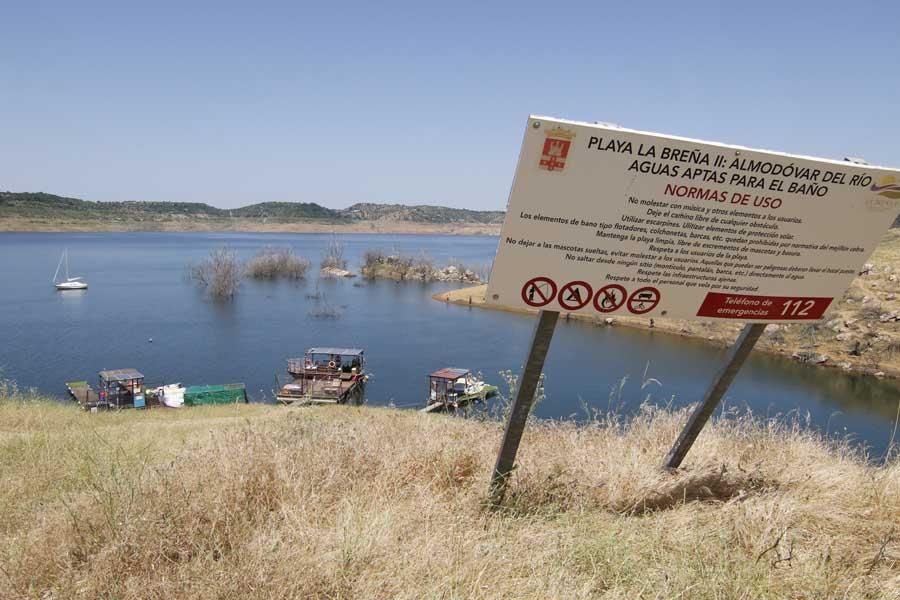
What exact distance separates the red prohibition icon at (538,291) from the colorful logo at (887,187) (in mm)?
2111

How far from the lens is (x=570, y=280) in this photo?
2947mm

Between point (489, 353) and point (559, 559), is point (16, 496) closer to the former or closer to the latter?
point (559, 559)

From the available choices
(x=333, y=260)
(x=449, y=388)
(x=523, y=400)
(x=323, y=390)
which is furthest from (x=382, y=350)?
(x=333, y=260)

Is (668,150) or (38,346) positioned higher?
(668,150)

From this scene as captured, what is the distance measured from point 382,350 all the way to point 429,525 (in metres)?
34.5

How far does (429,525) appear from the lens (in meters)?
2.83

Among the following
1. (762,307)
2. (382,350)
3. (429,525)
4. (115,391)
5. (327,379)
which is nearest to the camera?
(429,525)

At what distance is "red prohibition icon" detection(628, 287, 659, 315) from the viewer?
3.14 m

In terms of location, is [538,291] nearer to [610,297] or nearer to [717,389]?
[610,297]

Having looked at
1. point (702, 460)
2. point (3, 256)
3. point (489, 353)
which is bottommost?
point (3, 256)

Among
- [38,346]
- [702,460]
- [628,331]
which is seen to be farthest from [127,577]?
[628,331]

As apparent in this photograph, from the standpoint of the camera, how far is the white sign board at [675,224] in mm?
2723

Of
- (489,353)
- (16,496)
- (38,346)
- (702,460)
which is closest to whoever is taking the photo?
(16,496)

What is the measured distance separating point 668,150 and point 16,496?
4.46 m
